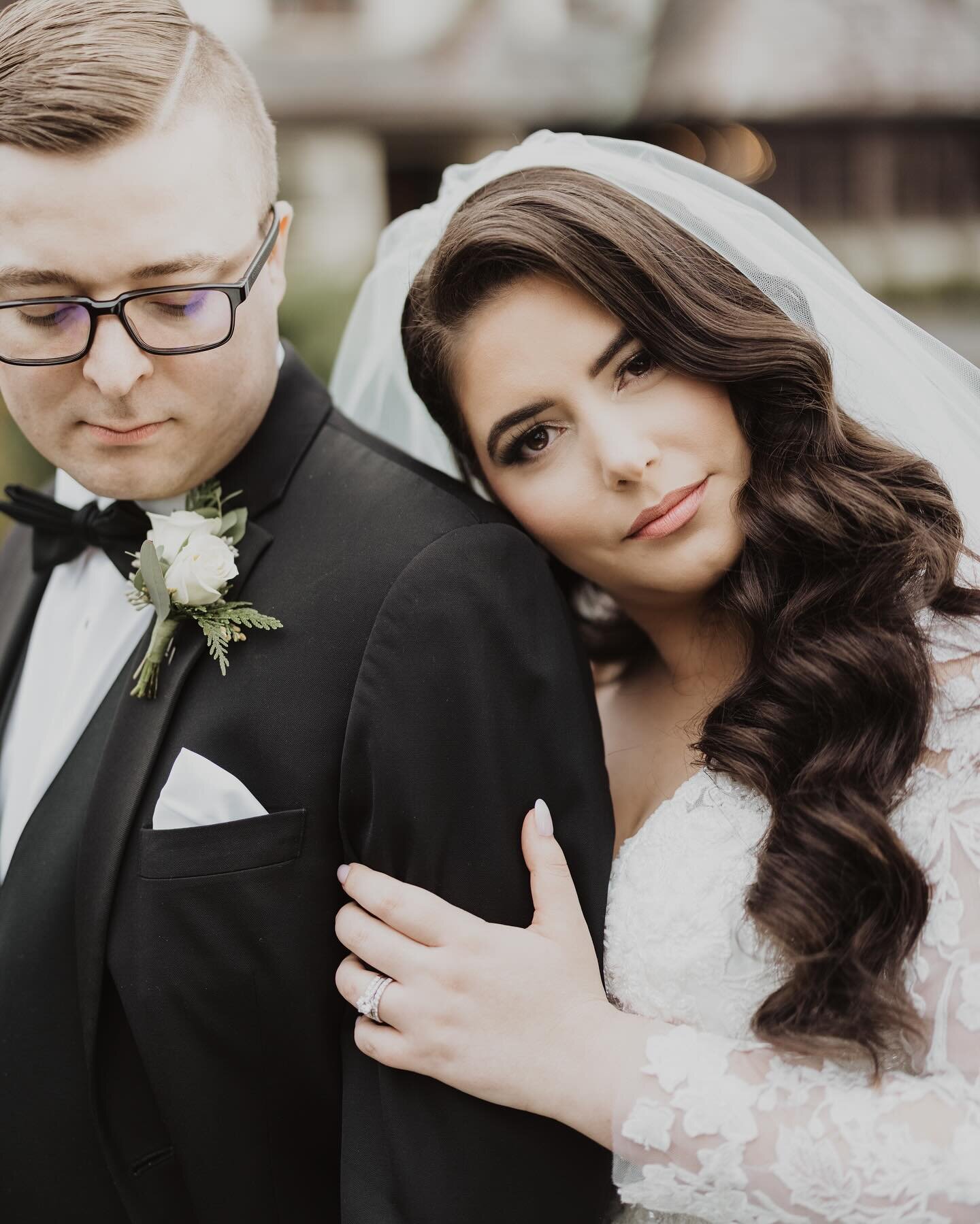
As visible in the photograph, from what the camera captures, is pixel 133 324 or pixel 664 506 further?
pixel 664 506

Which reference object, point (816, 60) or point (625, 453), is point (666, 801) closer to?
point (625, 453)

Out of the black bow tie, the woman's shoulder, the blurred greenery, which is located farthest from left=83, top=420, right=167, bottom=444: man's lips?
the blurred greenery

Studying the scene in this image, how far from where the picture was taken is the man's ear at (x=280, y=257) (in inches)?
78.4

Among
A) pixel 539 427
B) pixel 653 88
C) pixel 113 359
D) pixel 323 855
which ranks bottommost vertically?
pixel 323 855

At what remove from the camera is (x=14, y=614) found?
7.79 ft

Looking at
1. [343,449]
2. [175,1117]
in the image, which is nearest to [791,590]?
[343,449]

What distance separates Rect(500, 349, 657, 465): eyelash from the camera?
1957 millimetres

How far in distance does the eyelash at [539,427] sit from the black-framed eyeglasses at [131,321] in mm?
540

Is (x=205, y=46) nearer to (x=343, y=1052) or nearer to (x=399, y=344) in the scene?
(x=399, y=344)

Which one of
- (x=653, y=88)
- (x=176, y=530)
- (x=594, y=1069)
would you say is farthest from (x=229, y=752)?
(x=653, y=88)

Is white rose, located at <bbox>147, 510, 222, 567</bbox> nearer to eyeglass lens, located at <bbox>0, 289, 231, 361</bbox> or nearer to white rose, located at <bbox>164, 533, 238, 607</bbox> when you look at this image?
white rose, located at <bbox>164, 533, 238, 607</bbox>

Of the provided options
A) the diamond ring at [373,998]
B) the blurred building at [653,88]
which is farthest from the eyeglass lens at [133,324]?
the blurred building at [653,88]

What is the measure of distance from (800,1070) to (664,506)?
95 centimetres

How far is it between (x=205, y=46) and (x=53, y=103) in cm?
35
